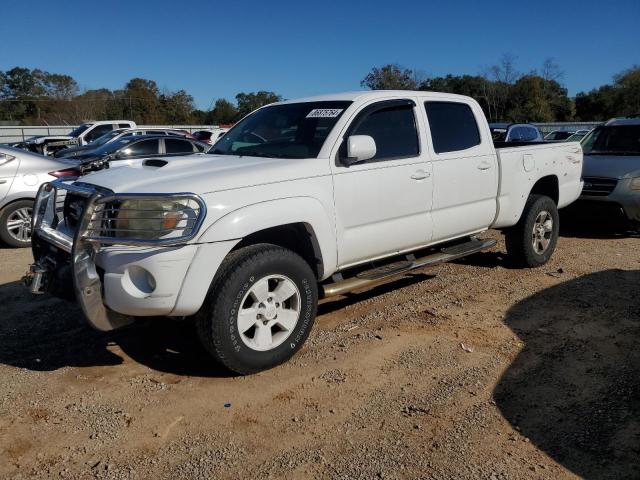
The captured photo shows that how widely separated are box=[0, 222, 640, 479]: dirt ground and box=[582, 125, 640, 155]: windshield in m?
4.56

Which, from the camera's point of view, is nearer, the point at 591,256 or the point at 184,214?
the point at 184,214

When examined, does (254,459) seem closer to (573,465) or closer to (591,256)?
(573,465)

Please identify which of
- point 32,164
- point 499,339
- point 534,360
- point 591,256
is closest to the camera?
point 534,360

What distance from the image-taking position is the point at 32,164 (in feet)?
26.9

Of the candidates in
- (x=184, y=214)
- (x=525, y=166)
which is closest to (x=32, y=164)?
(x=184, y=214)

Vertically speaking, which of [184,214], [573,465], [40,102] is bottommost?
[573,465]

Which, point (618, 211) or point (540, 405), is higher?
point (618, 211)

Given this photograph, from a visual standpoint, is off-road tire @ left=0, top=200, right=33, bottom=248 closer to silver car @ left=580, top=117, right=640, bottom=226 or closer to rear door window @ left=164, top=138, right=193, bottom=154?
rear door window @ left=164, top=138, right=193, bottom=154

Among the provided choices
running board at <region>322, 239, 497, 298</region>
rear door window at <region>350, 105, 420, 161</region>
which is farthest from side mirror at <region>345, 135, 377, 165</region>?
running board at <region>322, 239, 497, 298</region>

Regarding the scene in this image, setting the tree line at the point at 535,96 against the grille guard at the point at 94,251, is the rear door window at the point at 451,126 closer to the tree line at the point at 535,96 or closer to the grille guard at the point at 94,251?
the grille guard at the point at 94,251

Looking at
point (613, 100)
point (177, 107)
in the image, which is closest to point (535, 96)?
point (613, 100)

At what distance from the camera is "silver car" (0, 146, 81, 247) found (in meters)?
7.88

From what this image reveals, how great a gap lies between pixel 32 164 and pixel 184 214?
5.97 m

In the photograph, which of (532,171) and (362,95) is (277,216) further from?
(532,171)
